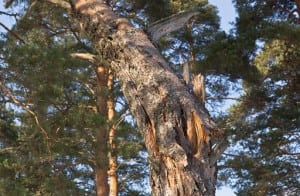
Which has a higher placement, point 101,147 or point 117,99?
point 117,99

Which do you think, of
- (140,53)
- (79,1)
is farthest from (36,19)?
(140,53)

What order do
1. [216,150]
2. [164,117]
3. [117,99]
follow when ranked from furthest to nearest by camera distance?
[117,99]
[164,117]
[216,150]

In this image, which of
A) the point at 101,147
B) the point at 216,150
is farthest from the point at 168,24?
the point at 101,147

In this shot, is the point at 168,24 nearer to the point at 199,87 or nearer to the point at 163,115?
the point at 199,87

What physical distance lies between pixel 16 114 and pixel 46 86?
5.02 metres

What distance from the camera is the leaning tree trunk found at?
3268 millimetres

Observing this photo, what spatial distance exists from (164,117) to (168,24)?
1561 mm

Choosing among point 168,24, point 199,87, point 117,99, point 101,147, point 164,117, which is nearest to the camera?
point 164,117

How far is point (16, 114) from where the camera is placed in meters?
11.4

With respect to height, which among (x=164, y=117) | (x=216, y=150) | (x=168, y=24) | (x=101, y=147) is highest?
(x=101, y=147)

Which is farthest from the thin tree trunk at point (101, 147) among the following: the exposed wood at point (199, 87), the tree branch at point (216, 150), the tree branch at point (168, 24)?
the tree branch at point (216, 150)

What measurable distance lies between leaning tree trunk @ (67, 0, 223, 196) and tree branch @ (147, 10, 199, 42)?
0.23m

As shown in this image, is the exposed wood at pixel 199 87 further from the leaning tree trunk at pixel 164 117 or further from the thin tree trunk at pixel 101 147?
the thin tree trunk at pixel 101 147

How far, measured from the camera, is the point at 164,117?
11.6 ft
